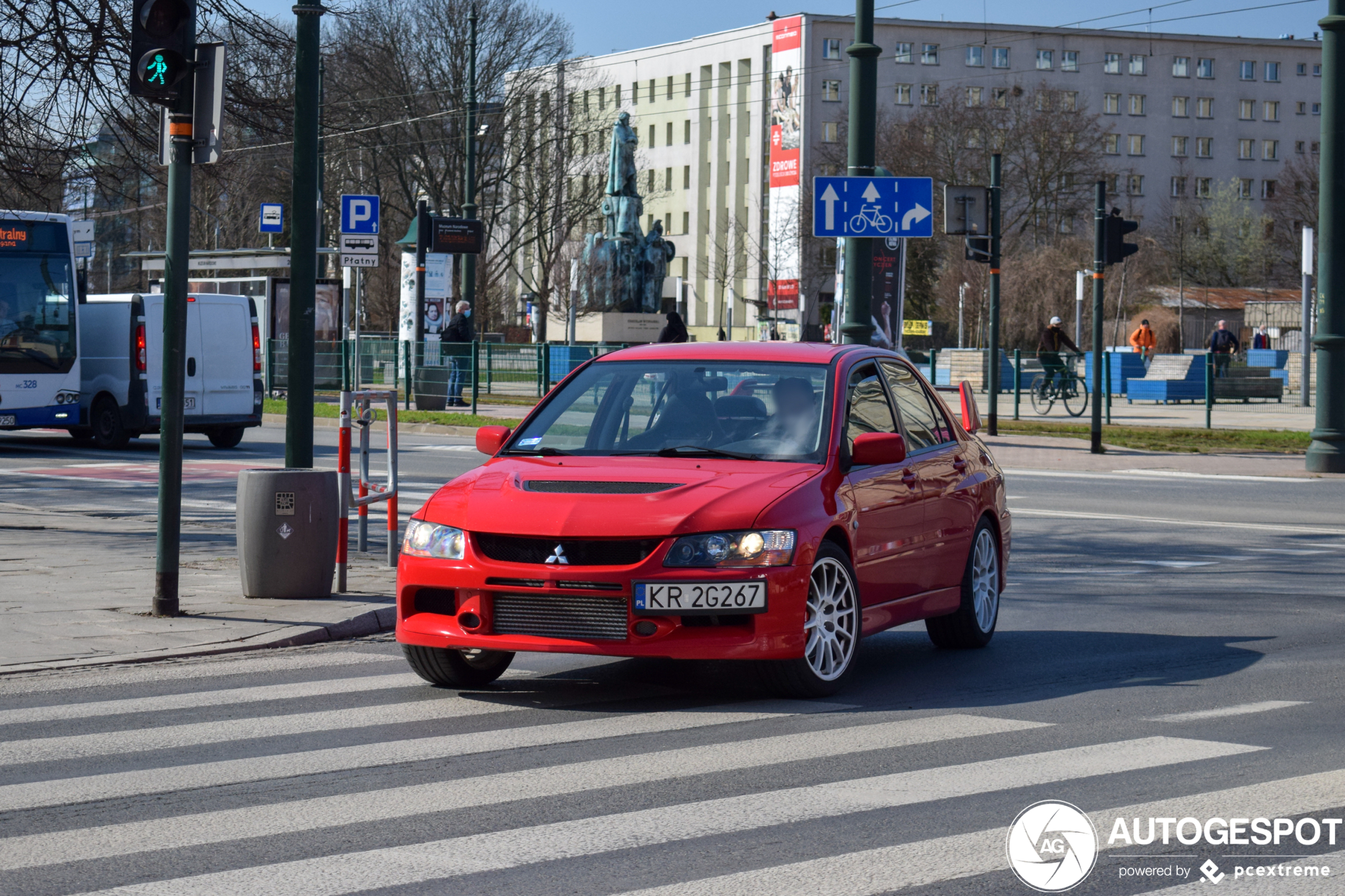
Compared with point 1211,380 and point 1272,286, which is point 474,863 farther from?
point 1272,286

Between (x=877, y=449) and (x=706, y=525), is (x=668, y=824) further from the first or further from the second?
(x=877, y=449)

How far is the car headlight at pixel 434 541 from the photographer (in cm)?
759

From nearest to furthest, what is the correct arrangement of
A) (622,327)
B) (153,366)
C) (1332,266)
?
(1332,266) < (153,366) < (622,327)

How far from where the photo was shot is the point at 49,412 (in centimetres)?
2462

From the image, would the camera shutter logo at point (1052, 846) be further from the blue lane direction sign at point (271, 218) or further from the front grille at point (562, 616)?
the blue lane direction sign at point (271, 218)

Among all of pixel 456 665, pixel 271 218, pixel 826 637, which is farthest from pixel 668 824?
pixel 271 218

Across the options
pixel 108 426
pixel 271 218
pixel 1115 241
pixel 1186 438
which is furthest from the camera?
pixel 271 218

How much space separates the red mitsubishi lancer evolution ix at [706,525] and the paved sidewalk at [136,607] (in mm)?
1795

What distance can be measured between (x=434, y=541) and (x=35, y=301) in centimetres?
1863

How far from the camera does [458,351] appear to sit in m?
A: 35.4

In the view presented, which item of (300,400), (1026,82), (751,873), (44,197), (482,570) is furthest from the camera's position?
(1026,82)

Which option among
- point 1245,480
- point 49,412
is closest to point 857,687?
point 1245,480

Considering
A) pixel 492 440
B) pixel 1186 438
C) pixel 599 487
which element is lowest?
pixel 1186 438

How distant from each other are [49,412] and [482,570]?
18832 mm
